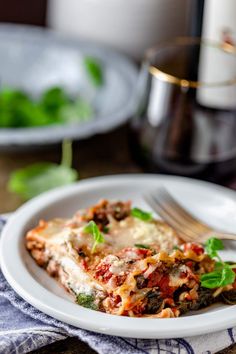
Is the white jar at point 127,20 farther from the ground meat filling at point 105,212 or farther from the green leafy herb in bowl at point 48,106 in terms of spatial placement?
the ground meat filling at point 105,212

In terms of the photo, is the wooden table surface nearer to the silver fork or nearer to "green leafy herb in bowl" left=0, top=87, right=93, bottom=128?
"green leafy herb in bowl" left=0, top=87, right=93, bottom=128

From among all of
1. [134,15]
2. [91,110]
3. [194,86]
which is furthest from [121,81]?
[194,86]

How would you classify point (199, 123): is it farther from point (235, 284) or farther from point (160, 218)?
point (235, 284)

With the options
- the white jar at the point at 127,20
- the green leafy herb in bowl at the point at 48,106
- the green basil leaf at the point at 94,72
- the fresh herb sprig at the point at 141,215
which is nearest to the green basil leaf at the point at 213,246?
the fresh herb sprig at the point at 141,215

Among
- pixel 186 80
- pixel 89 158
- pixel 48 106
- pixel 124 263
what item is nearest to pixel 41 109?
pixel 48 106

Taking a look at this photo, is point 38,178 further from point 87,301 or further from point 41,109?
point 87,301
